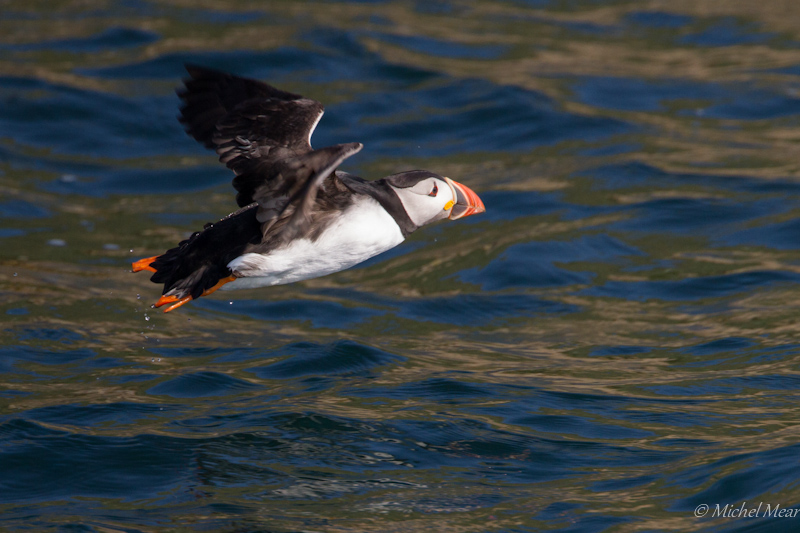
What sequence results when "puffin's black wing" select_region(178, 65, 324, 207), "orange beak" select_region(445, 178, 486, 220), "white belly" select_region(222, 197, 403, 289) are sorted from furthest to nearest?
"orange beak" select_region(445, 178, 486, 220) < "white belly" select_region(222, 197, 403, 289) < "puffin's black wing" select_region(178, 65, 324, 207)

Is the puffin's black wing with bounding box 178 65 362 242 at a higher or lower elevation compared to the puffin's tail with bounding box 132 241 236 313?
higher

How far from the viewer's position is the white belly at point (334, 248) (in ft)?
17.8

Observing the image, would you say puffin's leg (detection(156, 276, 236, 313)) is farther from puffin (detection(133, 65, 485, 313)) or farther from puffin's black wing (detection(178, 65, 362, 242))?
puffin's black wing (detection(178, 65, 362, 242))

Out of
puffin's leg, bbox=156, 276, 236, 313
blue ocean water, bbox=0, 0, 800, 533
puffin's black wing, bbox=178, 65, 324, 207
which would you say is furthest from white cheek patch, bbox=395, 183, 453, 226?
blue ocean water, bbox=0, 0, 800, 533

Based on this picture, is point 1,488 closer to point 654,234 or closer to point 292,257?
point 292,257

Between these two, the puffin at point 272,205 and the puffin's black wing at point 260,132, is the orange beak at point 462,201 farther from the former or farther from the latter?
the puffin's black wing at point 260,132

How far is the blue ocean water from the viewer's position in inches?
217

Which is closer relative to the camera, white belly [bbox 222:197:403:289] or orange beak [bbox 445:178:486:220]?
white belly [bbox 222:197:403:289]

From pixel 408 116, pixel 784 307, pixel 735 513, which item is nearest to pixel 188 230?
pixel 408 116

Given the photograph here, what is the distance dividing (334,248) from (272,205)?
16.4 inches

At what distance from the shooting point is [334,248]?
5449 mm

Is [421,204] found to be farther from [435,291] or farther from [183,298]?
[435,291]

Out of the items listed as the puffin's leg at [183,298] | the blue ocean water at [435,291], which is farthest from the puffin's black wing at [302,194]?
the blue ocean water at [435,291]

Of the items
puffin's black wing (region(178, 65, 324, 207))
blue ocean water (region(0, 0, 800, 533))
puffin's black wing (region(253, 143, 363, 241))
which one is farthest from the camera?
blue ocean water (region(0, 0, 800, 533))
